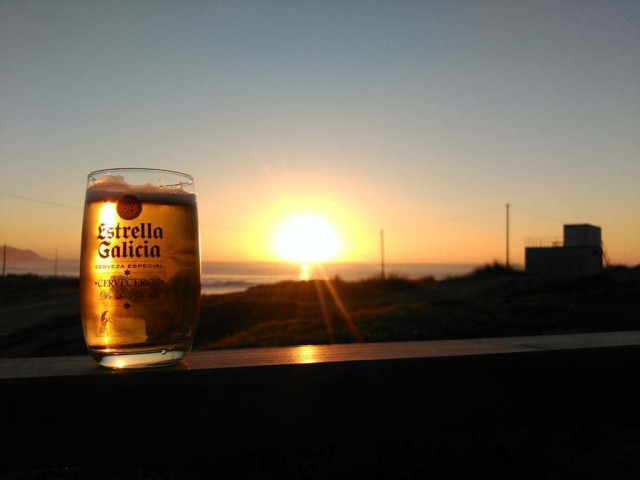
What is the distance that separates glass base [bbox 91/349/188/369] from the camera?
0.99 meters

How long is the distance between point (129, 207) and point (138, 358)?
0.29 m

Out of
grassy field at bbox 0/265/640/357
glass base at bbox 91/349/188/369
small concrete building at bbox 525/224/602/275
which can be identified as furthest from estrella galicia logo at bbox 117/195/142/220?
small concrete building at bbox 525/224/602/275

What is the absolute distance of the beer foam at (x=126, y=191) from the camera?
1000mm

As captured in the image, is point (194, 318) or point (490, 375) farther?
point (490, 375)

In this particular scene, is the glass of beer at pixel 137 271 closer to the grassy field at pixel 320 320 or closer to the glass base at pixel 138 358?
the glass base at pixel 138 358

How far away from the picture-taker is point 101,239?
98cm

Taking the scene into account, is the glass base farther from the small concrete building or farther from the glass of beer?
the small concrete building

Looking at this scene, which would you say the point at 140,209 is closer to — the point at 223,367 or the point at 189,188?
the point at 189,188

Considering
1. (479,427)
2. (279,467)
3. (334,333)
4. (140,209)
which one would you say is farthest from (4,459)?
(334,333)

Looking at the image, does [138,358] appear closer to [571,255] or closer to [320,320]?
[320,320]

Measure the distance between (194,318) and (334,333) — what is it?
35.1 feet

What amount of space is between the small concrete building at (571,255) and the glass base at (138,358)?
47.0 meters

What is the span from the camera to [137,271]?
3.14ft

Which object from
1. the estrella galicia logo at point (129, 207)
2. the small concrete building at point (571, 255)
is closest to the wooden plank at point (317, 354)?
the estrella galicia logo at point (129, 207)
